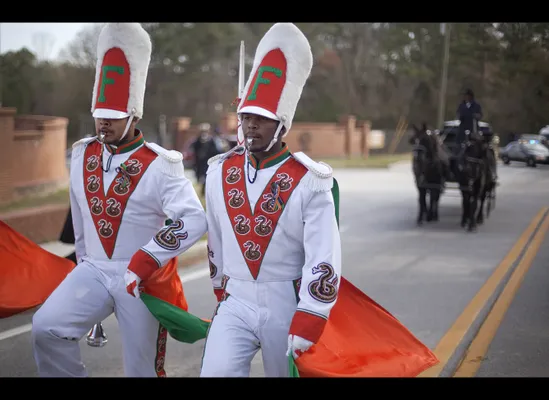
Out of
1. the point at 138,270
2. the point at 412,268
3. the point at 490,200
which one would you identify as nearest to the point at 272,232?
the point at 138,270

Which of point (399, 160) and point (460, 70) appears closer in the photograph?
point (460, 70)

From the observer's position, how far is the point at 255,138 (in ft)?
14.9

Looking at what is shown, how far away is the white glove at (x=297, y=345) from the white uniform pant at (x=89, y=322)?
1102mm

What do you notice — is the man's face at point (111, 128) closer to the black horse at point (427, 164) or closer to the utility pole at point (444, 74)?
the utility pole at point (444, 74)

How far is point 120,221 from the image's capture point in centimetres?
518

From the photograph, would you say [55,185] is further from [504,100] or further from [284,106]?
[284,106]

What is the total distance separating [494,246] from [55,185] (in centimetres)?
749

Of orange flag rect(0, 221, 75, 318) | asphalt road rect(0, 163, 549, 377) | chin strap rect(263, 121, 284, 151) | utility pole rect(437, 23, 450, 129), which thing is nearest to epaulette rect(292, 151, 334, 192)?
chin strap rect(263, 121, 284, 151)

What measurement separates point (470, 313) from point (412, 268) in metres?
2.83

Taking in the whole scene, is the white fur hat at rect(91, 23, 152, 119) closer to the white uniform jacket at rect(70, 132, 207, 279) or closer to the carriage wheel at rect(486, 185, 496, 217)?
the white uniform jacket at rect(70, 132, 207, 279)

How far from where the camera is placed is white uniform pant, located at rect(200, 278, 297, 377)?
171 inches
